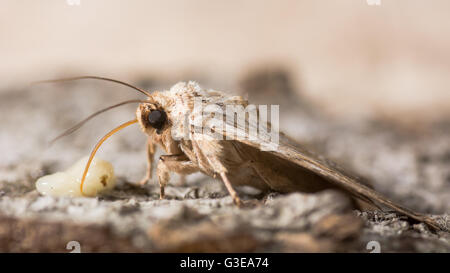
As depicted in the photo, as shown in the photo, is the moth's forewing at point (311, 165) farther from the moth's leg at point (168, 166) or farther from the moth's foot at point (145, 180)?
the moth's foot at point (145, 180)

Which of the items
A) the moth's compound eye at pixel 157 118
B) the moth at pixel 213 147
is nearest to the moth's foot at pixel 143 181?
the moth at pixel 213 147

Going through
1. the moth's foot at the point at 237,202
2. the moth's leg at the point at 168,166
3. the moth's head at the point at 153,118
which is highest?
the moth's head at the point at 153,118

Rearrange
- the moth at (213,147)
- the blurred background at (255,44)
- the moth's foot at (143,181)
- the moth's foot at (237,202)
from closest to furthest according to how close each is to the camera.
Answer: the moth's foot at (237,202)
the moth at (213,147)
the moth's foot at (143,181)
the blurred background at (255,44)

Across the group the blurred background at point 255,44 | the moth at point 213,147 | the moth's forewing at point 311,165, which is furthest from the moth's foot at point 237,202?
the blurred background at point 255,44

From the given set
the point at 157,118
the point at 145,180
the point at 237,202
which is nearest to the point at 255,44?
the point at 145,180

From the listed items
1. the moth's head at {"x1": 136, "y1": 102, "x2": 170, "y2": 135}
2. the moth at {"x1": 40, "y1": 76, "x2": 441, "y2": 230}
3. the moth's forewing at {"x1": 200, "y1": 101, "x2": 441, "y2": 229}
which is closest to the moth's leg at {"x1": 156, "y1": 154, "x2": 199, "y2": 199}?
the moth at {"x1": 40, "y1": 76, "x2": 441, "y2": 230}

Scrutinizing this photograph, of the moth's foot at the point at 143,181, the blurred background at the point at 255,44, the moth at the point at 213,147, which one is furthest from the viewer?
the blurred background at the point at 255,44

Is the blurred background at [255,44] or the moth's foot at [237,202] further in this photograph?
the blurred background at [255,44]

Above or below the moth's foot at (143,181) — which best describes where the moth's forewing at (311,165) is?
above
